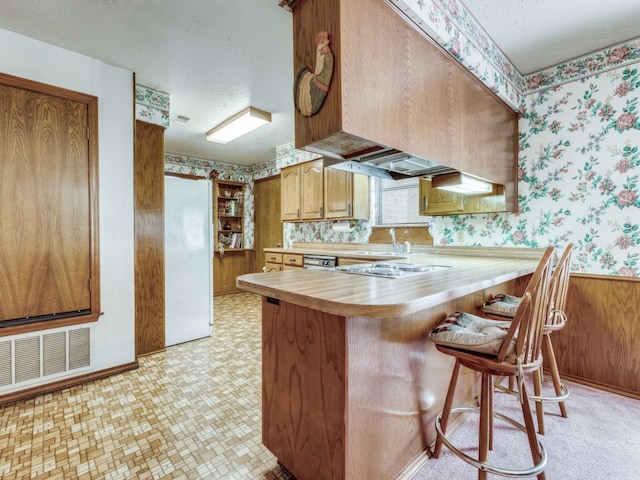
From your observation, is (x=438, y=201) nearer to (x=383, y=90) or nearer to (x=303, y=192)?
(x=383, y=90)

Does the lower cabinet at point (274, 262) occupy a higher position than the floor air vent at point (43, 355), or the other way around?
the lower cabinet at point (274, 262)

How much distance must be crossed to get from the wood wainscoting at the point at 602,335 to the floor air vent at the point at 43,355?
3783 millimetres

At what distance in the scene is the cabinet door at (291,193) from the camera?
4305mm

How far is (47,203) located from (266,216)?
3.75 m

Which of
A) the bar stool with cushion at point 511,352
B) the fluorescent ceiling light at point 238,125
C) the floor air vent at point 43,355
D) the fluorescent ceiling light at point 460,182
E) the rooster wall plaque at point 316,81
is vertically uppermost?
the fluorescent ceiling light at point 238,125

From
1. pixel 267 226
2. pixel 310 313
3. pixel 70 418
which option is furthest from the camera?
pixel 267 226

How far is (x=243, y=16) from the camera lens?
6.23ft

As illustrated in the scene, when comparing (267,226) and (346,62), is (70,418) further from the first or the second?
(267,226)

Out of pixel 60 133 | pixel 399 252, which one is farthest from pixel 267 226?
pixel 60 133

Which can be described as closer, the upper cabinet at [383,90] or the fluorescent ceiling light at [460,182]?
the upper cabinet at [383,90]

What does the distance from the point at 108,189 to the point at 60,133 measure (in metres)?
0.48

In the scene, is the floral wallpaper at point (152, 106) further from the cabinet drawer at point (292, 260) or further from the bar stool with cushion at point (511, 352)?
the bar stool with cushion at point (511, 352)

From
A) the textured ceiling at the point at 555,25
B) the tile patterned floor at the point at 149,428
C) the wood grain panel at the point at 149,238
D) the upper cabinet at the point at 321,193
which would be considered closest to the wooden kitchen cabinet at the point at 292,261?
the upper cabinet at the point at 321,193

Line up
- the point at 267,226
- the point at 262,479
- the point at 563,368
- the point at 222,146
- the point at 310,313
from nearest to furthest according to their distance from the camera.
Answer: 1. the point at 310,313
2. the point at 262,479
3. the point at 563,368
4. the point at 222,146
5. the point at 267,226
